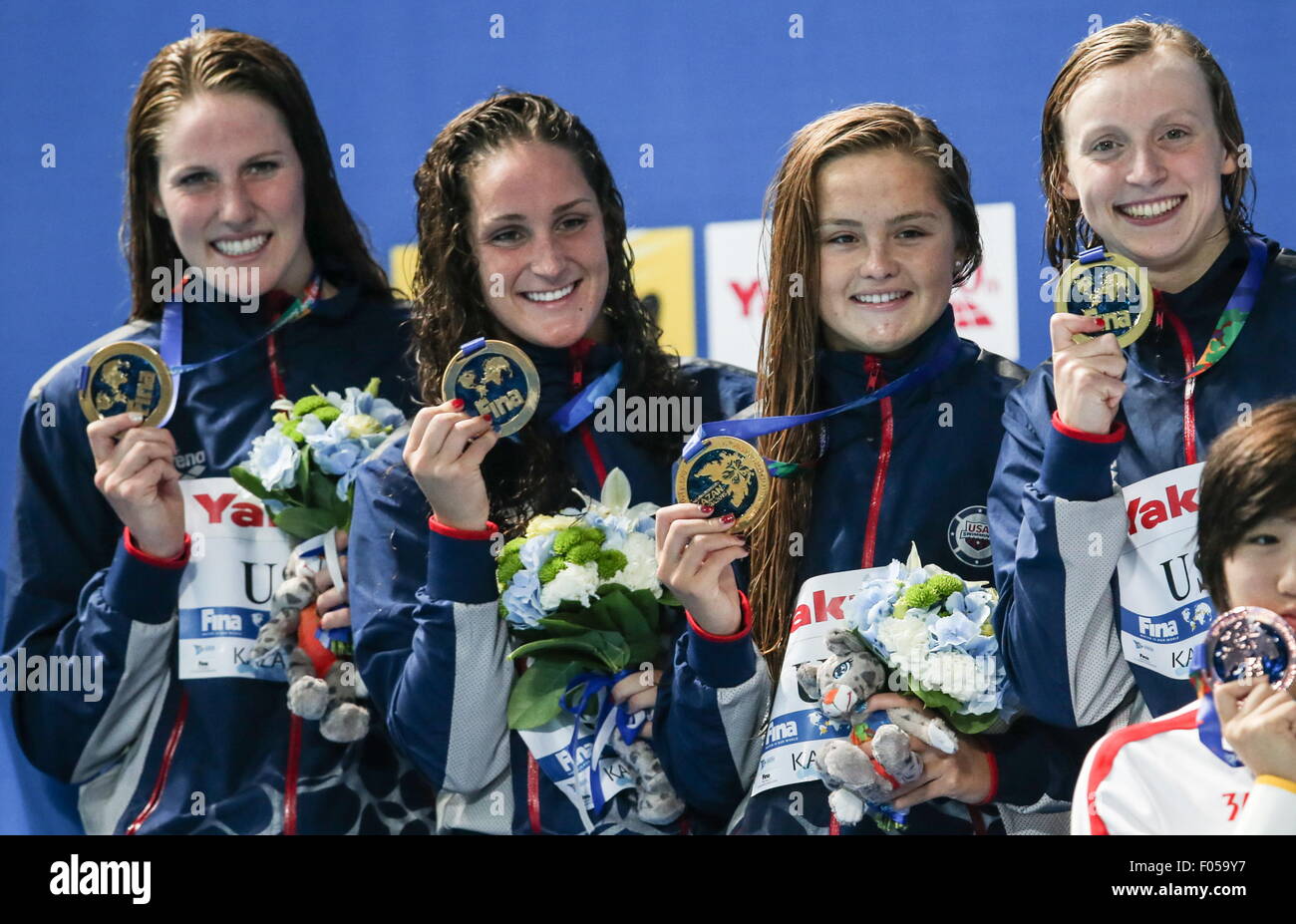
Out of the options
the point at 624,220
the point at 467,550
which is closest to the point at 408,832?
the point at 467,550

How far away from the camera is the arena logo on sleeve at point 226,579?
3.30 metres

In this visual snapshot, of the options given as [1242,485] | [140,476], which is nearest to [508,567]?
[140,476]

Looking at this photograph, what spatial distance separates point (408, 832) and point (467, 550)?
61 cm

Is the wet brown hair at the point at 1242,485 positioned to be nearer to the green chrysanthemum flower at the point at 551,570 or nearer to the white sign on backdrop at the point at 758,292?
the white sign on backdrop at the point at 758,292

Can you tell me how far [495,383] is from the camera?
10.1 ft

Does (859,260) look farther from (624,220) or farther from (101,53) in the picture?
(101,53)

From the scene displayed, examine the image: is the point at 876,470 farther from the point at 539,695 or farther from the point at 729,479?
the point at 539,695

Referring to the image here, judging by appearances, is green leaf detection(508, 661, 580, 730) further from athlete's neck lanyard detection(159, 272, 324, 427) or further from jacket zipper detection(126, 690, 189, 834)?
athlete's neck lanyard detection(159, 272, 324, 427)

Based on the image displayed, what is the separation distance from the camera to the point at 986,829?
296cm

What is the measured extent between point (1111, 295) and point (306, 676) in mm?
1534

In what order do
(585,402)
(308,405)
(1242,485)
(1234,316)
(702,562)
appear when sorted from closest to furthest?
(1242,485) < (1234,316) < (702,562) < (585,402) < (308,405)

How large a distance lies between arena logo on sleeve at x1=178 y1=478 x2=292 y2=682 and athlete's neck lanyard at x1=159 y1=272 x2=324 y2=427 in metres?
0.21

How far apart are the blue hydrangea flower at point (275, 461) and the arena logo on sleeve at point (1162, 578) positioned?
1.45m

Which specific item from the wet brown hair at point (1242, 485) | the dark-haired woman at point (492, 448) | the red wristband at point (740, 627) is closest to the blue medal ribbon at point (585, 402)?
the dark-haired woman at point (492, 448)
